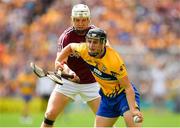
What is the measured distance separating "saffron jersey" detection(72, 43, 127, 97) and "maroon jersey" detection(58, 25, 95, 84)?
3.43 feet

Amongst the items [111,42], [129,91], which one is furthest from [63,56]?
[111,42]

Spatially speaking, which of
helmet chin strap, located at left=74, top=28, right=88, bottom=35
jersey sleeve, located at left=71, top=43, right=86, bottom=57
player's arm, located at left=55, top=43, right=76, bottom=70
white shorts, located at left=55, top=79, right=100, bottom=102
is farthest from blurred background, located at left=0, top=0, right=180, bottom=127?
jersey sleeve, located at left=71, top=43, right=86, bottom=57

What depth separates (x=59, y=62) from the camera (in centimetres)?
1019

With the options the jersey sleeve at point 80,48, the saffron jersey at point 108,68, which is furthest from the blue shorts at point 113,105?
the jersey sleeve at point 80,48

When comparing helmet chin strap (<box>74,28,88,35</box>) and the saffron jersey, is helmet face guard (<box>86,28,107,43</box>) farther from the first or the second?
helmet chin strap (<box>74,28,88,35</box>)

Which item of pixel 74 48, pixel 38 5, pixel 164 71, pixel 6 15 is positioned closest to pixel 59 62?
pixel 74 48

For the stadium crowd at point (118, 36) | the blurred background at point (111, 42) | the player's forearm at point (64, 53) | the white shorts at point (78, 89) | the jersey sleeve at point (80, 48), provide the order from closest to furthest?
1. the jersey sleeve at point (80, 48)
2. the player's forearm at point (64, 53)
3. the white shorts at point (78, 89)
4. the blurred background at point (111, 42)
5. the stadium crowd at point (118, 36)

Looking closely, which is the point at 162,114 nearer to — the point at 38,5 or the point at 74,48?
the point at 38,5

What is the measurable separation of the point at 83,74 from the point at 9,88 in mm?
17543

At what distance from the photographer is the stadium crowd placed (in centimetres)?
2269

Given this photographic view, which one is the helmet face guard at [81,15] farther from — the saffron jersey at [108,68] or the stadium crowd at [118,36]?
the stadium crowd at [118,36]

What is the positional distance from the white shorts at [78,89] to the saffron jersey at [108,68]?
1434 mm

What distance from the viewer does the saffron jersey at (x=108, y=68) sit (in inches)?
361

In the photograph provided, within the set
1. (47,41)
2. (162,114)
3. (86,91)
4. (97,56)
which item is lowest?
(162,114)
